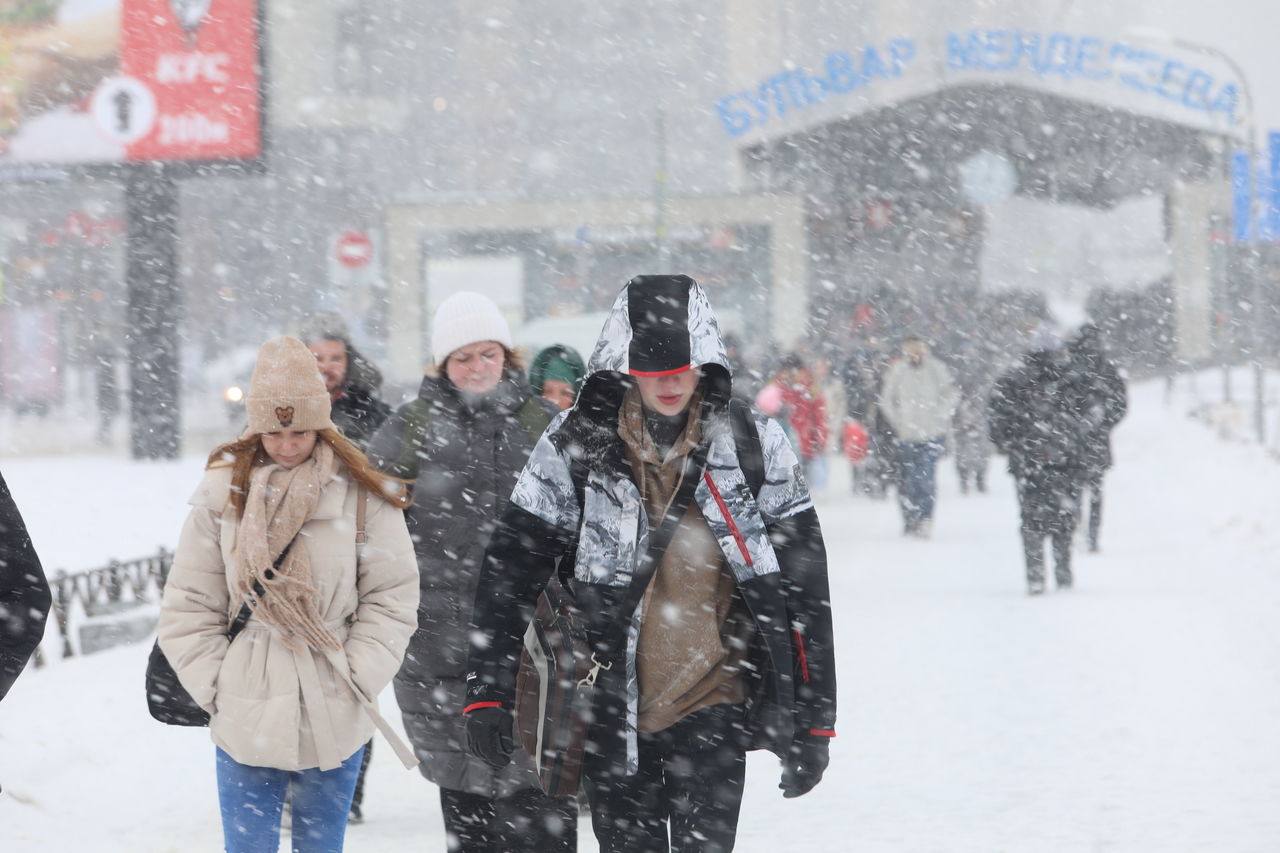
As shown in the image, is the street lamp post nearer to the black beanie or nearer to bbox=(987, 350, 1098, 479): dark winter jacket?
bbox=(987, 350, 1098, 479): dark winter jacket

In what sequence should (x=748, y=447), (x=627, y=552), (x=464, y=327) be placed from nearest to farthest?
(x=627, y=552)
(x=748, y=447)
(x=464, y=327)

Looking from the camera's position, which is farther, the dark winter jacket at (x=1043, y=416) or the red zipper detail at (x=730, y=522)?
the dark winter jacket at (x=1043, y=416)

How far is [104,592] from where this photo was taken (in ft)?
31.6

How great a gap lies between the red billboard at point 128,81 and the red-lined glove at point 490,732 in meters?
20.5

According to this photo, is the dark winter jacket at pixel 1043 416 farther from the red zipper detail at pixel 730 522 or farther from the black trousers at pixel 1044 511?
the red zipper detail at pixel 730 522

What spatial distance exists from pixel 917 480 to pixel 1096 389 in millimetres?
3979

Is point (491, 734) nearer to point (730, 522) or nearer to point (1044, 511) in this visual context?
point (730, 522)

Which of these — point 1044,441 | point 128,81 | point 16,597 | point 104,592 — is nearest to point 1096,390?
point 1044,441

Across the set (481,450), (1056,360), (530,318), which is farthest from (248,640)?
(530,318)

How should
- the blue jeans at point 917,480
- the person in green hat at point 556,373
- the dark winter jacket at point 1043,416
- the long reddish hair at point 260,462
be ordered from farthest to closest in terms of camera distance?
1. the blue jeans at point 917,480
2. the dark winter jacket at point 1043,416
3. the person in green hat at point 556,373
4. the long reddish hair at point 260,462

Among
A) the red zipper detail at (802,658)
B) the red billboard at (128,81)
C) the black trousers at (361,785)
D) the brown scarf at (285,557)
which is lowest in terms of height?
the black trousers at (361,785)

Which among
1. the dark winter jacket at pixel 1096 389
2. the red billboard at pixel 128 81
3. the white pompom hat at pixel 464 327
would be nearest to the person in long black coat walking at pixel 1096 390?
the dark winter jacket at pixel 1096 389

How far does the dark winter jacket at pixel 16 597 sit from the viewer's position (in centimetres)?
278

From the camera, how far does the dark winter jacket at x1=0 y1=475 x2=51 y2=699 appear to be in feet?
9.11
